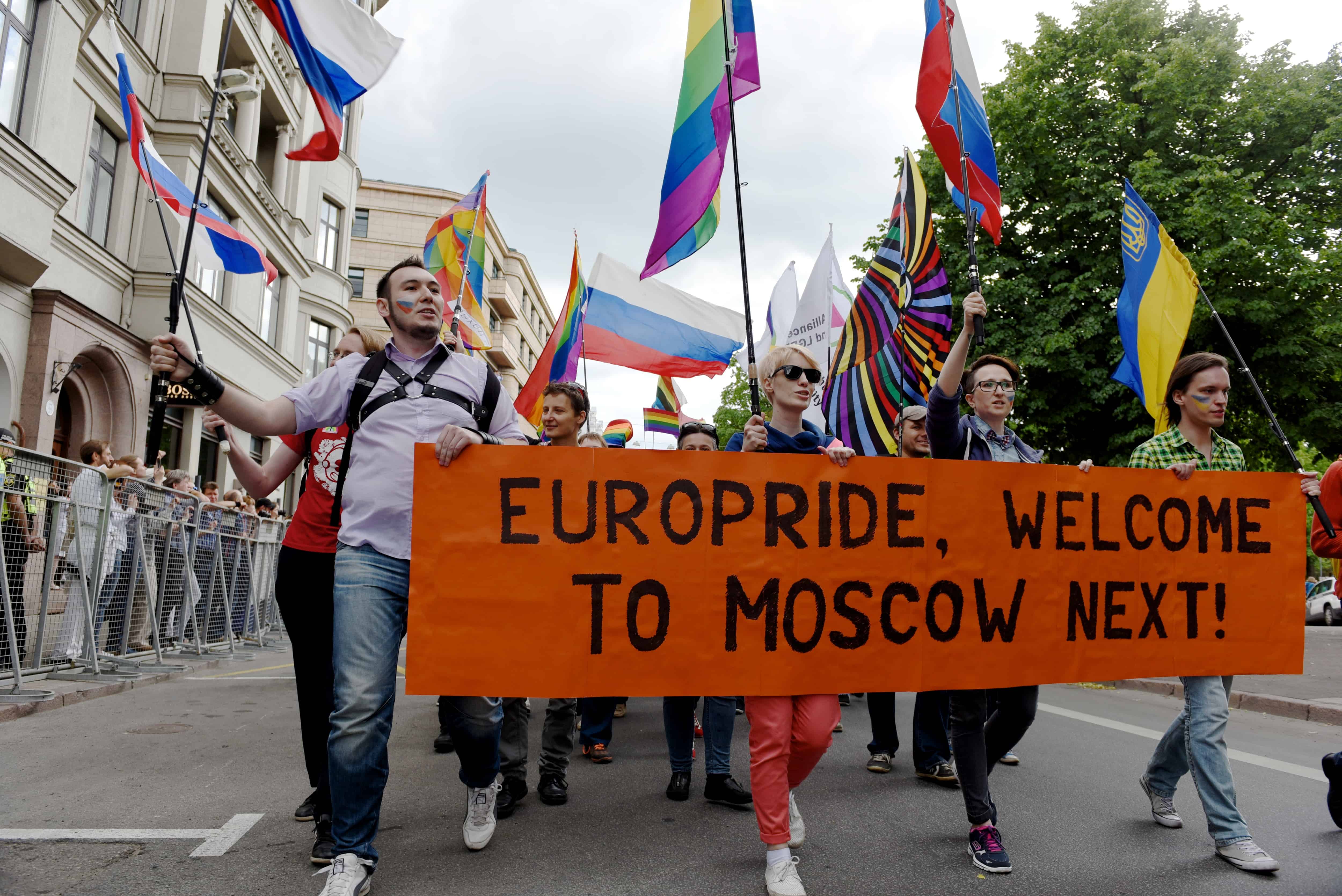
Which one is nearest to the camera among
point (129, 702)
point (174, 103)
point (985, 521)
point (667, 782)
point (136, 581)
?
point (985, 521)

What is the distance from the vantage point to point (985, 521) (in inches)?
155

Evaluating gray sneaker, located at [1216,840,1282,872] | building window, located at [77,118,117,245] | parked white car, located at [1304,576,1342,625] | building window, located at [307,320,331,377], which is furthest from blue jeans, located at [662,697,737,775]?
parked white car, located at [1304,576,1342,625]

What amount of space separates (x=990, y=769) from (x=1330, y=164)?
58.2 feet

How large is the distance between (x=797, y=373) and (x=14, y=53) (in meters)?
13.6

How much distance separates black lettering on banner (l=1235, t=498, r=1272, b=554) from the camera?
166 inches

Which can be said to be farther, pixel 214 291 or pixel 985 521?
pixel 214 291

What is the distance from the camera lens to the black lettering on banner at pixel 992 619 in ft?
12.6

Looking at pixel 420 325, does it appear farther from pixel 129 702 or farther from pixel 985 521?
pixel 129 702

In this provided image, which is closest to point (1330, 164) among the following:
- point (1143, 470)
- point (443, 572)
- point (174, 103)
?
point (1143, 470)

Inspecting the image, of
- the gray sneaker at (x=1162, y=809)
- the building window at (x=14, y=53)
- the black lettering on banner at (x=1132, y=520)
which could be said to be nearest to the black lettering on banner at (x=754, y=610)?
the black lettering on banner at (x=1132, y=520)

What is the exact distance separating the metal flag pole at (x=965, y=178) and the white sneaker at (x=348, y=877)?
2859 millimetres

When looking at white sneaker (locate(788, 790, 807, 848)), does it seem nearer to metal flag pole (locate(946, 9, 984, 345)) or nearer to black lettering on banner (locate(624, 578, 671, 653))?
black lettering on banner (locate(624, 578, 671, 653))

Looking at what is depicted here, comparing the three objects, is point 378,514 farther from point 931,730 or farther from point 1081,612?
point 931,730

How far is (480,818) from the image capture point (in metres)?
3.71
